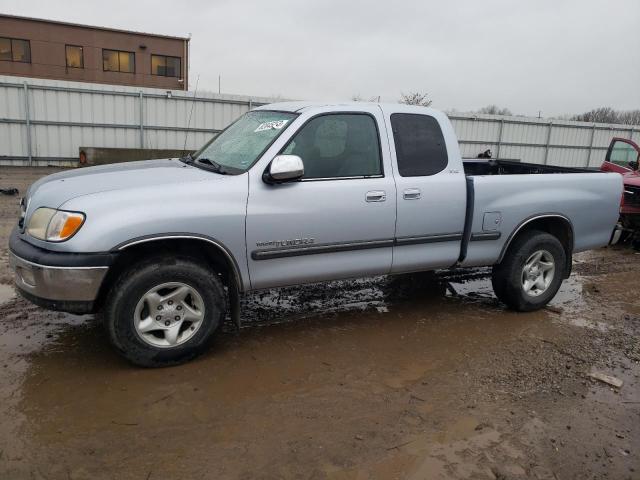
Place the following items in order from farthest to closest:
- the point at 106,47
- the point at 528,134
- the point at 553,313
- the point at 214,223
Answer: the point at 106,47, the point at 528,134, the point at 553,313, the point at 214,223

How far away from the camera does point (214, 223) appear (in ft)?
12.4

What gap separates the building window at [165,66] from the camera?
101ft

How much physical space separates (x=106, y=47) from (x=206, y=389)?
3080 centimetres

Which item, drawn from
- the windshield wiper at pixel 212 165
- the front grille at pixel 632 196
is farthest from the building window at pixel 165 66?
the windshield wiper at pixel 212 165

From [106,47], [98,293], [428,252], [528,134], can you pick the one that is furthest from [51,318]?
[106,47]

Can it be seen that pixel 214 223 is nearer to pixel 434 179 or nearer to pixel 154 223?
pixel 154 223

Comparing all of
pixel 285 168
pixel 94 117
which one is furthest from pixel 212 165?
pixel 94 117

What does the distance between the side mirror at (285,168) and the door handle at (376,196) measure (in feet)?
2.22

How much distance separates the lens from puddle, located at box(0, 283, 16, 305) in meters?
5.05

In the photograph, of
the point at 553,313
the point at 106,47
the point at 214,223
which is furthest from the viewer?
the point at 106,47

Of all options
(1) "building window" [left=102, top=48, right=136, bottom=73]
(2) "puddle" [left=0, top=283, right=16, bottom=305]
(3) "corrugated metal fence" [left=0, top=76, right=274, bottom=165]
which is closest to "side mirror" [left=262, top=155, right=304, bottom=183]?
(2) "puddle" [left=0, top=283, right=16, bottom=305]

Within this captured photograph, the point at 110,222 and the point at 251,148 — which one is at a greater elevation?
the point at 251,148

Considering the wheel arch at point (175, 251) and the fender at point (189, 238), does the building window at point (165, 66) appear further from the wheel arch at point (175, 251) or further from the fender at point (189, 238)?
the fender at point (189, 238)

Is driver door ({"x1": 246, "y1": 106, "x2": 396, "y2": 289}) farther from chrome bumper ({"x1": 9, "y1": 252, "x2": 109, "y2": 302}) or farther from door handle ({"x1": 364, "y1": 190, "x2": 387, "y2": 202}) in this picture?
chrome bumper ({"x1": 9, "y1": 252, "x2": 109, "y2": 302})
